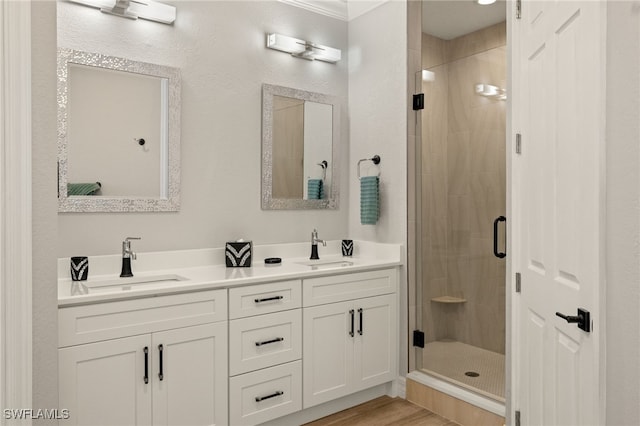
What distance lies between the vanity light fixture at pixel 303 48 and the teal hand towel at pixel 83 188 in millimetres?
1458

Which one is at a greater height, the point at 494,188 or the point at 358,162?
the point at 358,162

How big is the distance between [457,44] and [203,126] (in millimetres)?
1994

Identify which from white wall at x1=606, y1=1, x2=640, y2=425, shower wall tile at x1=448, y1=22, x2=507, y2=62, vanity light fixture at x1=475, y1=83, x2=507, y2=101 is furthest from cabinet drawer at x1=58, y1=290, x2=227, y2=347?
shower wall tile at x1=448, y1=22, x2=507, y2=62

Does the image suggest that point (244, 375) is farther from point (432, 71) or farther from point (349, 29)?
point (349, 29)

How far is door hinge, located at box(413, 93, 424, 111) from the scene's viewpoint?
3.15 m

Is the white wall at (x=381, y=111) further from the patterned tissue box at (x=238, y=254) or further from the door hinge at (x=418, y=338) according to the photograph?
the patterned tissue box at (x=238, y=254)

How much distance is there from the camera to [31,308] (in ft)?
4.28

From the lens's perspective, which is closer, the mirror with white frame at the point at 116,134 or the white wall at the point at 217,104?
the mirror with white frame at the point at 116,134

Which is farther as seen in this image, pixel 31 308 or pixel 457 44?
pixel 457 44

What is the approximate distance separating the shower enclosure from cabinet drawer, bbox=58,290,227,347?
149 cm

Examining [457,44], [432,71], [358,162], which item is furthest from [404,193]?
[457,44]

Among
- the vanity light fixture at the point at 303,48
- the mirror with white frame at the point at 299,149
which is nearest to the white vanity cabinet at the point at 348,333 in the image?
the mirror with white frame at the point at 299,149

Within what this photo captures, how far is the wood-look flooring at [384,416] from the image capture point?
9.23ft

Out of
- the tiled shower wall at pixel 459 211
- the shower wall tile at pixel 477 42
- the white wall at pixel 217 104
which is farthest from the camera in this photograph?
the shower wall tile at pixel 477 42
